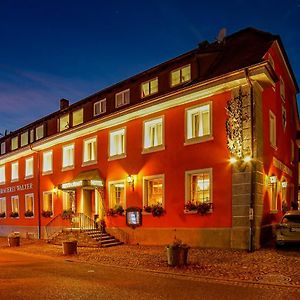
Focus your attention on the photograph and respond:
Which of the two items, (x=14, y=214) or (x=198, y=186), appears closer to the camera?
(x=198, y=186)

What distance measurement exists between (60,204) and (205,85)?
13.4 metres

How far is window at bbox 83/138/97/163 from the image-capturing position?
78.2ft

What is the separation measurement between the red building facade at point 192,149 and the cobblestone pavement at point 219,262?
129 cm

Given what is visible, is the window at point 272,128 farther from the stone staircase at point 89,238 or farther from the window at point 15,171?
the window at point 15,171

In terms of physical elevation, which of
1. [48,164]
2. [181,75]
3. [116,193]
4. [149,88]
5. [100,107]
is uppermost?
[181,75]

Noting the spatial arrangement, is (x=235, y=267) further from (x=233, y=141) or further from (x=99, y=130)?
(x=99, y=130)

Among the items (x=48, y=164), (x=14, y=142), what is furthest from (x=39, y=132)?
(x=14, y=142)

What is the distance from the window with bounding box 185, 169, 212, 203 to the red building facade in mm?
44

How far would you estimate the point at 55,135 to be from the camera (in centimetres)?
2623

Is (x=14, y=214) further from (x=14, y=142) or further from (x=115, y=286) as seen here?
(x=115, y=286)

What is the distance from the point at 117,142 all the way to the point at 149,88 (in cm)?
336

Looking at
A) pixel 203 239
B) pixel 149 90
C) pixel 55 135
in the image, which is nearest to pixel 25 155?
pixel 55 135

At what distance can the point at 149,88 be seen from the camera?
21578 mm

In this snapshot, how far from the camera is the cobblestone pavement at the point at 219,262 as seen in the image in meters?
10.7
